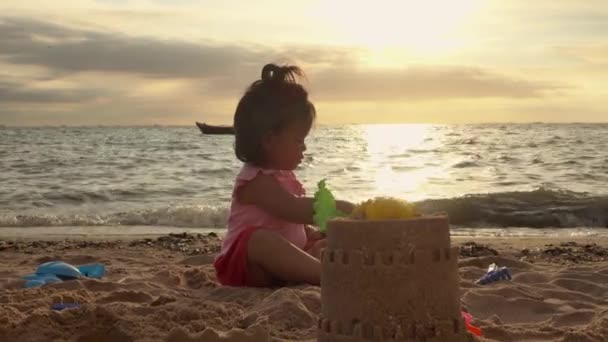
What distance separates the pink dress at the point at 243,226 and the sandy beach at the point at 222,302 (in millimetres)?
123

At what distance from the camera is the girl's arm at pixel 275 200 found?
3549 millimetres

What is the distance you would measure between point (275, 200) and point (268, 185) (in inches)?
3.9

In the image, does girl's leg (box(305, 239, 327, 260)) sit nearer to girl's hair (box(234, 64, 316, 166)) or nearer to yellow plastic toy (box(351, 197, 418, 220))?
girl's hair (box(234, 64, 316, 166))

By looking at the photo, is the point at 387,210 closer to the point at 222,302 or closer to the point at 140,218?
the point at 222,302

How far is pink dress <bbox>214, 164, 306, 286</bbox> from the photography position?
12.3 ft

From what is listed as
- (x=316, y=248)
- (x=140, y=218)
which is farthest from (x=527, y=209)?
(x=316, y=248)

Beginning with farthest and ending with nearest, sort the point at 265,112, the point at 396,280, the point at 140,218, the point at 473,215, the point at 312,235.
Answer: the point at 473,215
the point at 140,218
the point at 312,235
the point at 265,112
the point at 396,280

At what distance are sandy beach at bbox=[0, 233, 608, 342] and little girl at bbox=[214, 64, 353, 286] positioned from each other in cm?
12

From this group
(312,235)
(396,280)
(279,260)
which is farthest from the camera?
(312,235)

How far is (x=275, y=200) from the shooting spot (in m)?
3.65

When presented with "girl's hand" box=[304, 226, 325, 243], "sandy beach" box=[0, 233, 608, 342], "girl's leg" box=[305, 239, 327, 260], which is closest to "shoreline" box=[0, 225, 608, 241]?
"sandy beach" box=[0, 233, 608, 342]

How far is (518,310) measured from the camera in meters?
3.36

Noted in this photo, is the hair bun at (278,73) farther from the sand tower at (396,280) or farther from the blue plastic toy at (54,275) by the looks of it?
the sand tower at (396,280)

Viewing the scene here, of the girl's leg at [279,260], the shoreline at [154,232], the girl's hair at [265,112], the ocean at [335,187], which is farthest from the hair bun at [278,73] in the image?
the ocean at [335,187]
